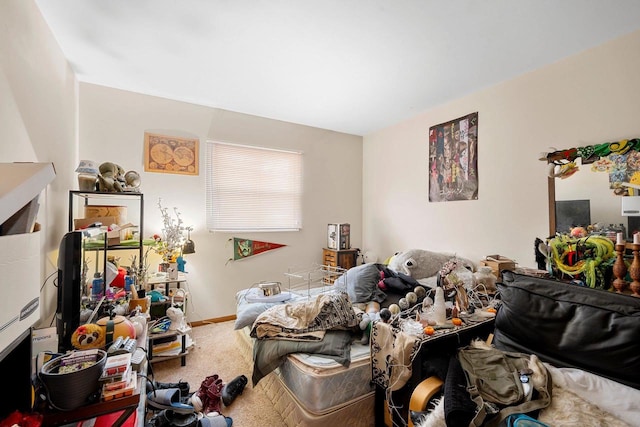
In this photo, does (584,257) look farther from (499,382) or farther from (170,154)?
(170,154)

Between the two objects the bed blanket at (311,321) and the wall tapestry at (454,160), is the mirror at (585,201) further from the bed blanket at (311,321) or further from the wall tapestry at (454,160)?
the bed blanket at (311,321)

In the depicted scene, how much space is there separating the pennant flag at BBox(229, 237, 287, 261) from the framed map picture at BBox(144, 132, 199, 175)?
98 centimetres

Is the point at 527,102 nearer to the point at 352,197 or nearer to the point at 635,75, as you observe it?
the point at 635,75

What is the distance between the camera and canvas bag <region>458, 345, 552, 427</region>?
39.9 inches

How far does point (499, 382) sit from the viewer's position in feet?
3.72

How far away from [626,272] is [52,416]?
278 centimetres

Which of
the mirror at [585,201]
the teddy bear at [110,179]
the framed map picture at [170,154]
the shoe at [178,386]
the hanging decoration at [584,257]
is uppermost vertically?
the framed map picture at [170,154]

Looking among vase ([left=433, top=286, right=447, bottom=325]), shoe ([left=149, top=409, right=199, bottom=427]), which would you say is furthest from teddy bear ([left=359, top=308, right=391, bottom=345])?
shoe ([left=149, top=409, right=199, bottom=427])

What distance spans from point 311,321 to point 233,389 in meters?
0.77

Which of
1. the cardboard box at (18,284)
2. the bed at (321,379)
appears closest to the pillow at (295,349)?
the bed at (321,379)

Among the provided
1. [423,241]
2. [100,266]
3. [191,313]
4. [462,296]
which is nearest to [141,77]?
[100,266]

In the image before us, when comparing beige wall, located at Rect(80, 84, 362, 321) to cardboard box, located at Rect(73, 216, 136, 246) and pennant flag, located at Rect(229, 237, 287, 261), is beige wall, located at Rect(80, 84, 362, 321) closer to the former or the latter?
pennant flag, located at Rect(229, 237, 287, 261)

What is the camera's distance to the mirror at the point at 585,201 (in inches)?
74.9

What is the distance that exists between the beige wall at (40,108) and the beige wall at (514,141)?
3.49 metres
